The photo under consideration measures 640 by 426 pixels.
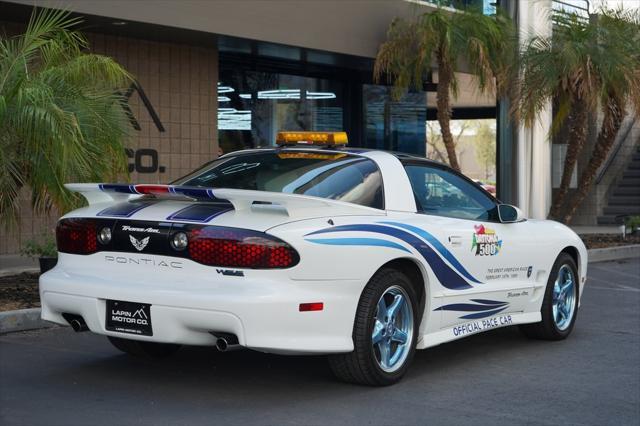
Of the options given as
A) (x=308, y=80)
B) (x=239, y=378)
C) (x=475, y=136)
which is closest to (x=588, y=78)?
(x=308, y=80)

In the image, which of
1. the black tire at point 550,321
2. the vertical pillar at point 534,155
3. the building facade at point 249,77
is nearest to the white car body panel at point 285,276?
the black tire at point 550,321

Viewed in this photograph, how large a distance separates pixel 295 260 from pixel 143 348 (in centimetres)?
183

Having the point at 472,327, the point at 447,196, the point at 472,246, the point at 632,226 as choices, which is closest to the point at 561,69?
the point at 632,226

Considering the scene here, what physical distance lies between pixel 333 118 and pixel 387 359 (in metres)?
15.2

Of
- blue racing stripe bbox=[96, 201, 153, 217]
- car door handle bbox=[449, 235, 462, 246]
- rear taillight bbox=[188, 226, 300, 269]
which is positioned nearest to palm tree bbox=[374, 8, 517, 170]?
car door handle bbox=[449, 235, 462, 246]

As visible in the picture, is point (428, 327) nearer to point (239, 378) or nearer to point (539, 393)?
point (539, 393)

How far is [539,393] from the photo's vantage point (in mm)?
6078

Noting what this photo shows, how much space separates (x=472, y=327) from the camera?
22.7 ft

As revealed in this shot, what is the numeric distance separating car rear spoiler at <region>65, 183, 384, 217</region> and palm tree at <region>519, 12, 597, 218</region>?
10048mm

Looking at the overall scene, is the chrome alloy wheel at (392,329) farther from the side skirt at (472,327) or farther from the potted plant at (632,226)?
the potted plant at (632,226)

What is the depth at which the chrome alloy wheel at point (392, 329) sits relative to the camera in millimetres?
6031

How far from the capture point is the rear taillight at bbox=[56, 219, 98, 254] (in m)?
5.95

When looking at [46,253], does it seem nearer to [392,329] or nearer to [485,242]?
[485,242]

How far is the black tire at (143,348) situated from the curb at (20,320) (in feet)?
5.17
